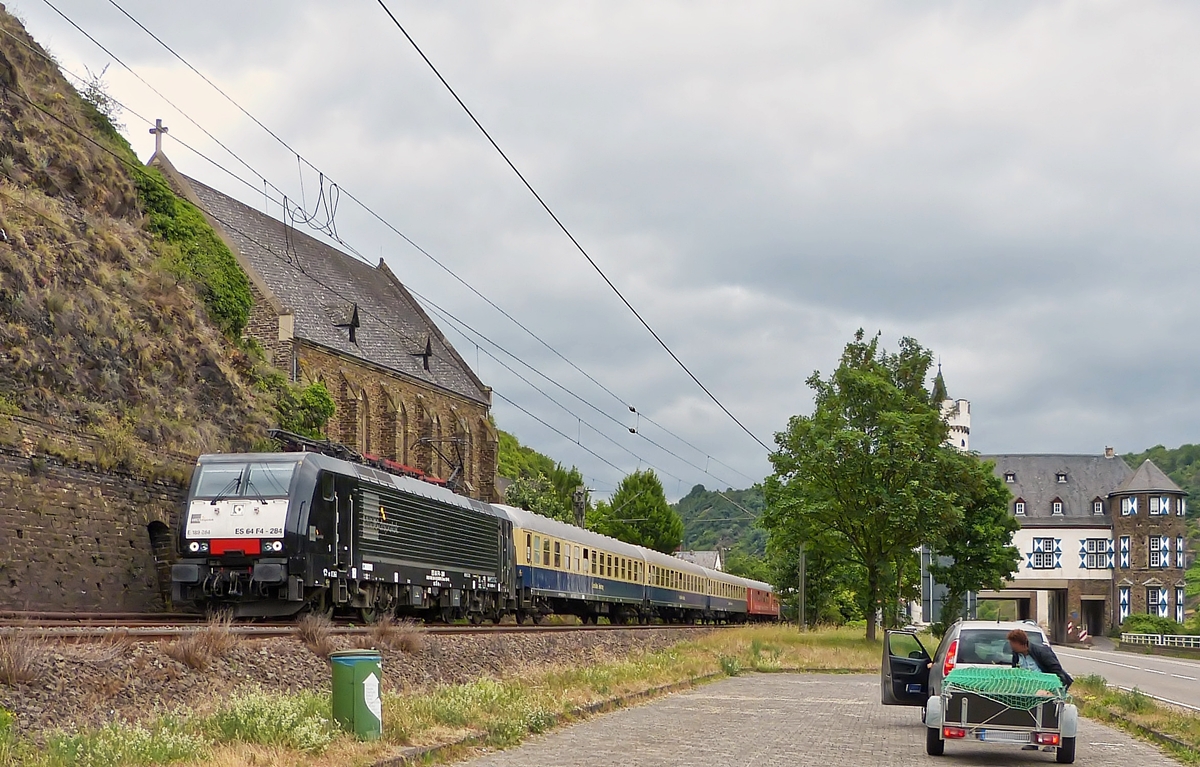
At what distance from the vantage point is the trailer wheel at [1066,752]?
539 inches

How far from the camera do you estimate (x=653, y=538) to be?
101188 millimetres

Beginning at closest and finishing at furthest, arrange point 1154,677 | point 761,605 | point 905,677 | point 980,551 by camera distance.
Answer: point 905,677 → point 1154,677 → point 980,551 → point 761,605

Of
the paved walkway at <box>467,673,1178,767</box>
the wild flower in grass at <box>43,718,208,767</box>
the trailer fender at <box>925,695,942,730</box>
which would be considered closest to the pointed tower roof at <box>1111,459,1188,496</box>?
the paved walkway at <box>467,673,1178,767</box>

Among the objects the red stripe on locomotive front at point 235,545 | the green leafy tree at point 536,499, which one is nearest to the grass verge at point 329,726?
the red stripe on locomotive front at point 235,545

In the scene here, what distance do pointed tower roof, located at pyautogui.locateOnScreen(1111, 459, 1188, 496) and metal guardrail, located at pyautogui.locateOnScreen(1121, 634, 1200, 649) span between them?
21.0m

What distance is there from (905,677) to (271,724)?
8434mm

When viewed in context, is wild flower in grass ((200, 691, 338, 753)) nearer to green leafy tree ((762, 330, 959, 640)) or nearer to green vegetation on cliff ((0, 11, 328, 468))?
green vegetation on cliff ((0, 11, 328, 468))

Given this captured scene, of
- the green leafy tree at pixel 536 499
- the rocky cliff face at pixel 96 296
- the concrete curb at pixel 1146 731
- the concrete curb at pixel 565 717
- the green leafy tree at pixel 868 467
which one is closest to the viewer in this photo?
the concrete curb at pixel 565 717

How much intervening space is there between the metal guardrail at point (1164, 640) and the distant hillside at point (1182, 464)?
288 ft

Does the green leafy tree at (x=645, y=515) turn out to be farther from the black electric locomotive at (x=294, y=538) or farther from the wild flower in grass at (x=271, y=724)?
the wild flower in grass at (x=271, y=724)

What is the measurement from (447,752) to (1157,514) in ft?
292

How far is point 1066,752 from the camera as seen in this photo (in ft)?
45.1

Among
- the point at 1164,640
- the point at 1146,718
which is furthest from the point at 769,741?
the point at 1164,640

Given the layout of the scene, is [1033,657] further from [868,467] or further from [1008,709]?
[868,467]
